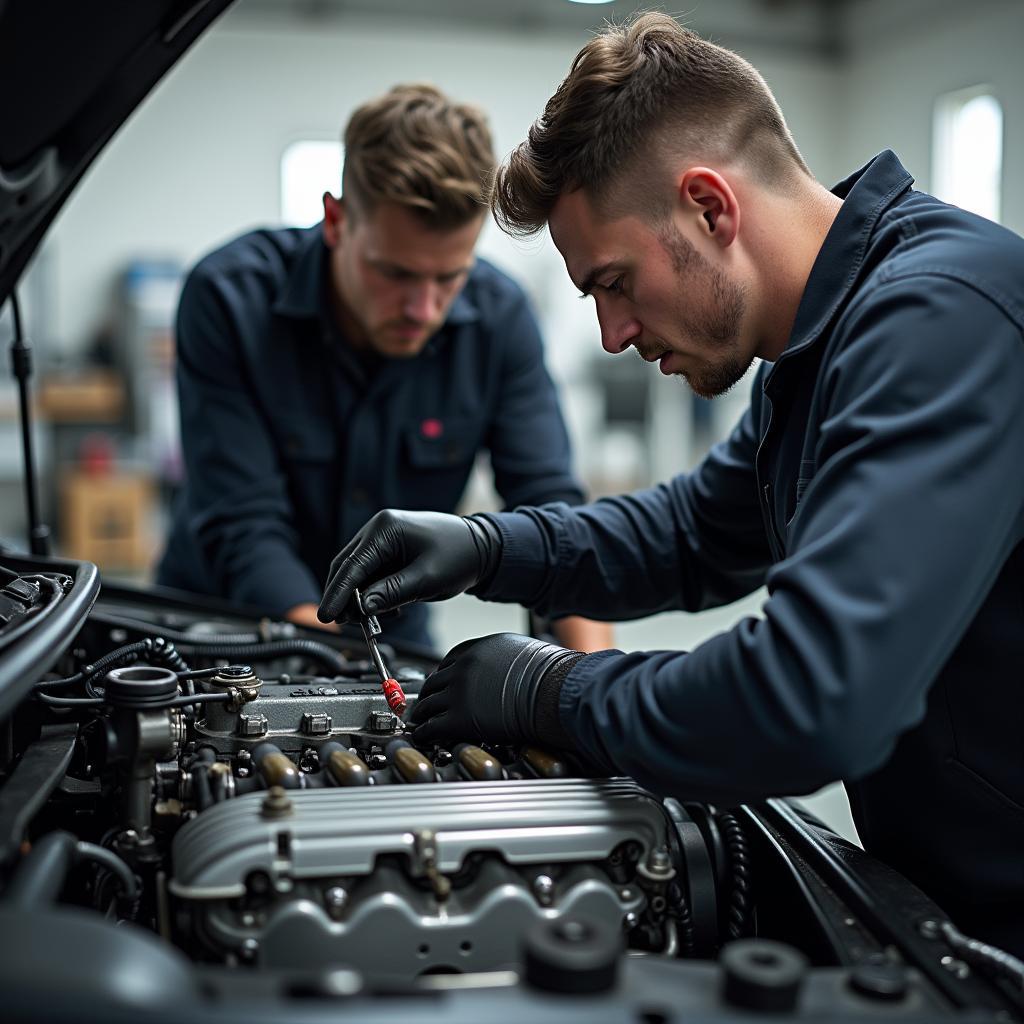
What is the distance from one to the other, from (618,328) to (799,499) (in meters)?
0.29

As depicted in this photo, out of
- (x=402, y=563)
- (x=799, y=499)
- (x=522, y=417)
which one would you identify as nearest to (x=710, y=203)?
(x=799, y=499)

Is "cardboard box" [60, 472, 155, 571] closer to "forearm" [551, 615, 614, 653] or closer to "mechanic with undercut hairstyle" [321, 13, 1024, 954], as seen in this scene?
"forearm" [551, 615, 614, 653]

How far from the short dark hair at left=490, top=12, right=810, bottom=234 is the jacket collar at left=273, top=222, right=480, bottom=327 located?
3.31ft

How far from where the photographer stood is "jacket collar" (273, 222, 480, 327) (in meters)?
2.23

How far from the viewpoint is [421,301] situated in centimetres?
204

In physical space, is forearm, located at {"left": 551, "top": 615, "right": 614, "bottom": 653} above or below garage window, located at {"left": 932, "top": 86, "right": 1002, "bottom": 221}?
below

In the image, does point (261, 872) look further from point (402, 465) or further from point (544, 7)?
point (544, 7)

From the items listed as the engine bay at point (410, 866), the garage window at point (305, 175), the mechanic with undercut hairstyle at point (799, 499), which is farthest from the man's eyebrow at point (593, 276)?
the garage window at point (305, 175)

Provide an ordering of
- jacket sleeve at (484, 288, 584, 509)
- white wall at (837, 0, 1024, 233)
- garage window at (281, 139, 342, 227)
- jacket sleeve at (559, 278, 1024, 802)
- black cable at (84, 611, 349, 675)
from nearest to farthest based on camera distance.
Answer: jacket sleeve at (559, 278, 1024, 802), black cable at (84, 611, 349, 675), jacket sleeve at (484, 288, 584, 509), white wall at (837, 0, 1024, 233), garage window at (281, 139, 342, 227)

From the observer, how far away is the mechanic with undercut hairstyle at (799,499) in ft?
2.93

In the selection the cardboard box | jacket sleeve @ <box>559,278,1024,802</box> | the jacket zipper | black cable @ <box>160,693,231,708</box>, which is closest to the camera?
jacket sleeve @ <box>559,278,1024,802</box>

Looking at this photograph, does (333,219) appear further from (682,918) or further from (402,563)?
(682,918)

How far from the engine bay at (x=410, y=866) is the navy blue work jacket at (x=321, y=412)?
0.98 metres

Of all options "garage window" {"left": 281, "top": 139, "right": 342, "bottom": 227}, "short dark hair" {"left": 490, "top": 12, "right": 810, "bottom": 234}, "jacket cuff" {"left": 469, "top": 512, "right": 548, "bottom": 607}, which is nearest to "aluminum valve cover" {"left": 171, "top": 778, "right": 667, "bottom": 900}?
"jacket cuff" {"left": 469, "top": 512, "right": 548, "bottom": 607}
